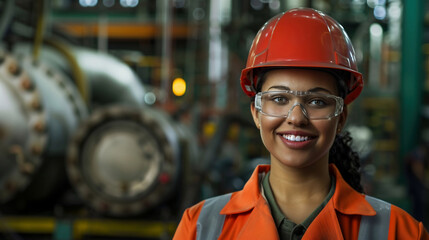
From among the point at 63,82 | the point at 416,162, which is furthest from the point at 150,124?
the point at 416,162

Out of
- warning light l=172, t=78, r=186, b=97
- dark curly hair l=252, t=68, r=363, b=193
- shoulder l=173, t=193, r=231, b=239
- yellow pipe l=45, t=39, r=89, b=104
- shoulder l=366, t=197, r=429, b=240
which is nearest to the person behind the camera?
shoulder l=366, t=197, r=429, b=240

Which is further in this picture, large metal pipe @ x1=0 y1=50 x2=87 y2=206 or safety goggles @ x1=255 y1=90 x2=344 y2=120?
large metal pipe @ x1=0 y1=50 x2=87 y2=206

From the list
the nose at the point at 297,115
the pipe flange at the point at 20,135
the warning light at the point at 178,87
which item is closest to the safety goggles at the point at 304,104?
the nose at the point at 297,115

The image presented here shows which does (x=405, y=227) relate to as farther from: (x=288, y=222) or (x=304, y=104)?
(x=304, y=104)

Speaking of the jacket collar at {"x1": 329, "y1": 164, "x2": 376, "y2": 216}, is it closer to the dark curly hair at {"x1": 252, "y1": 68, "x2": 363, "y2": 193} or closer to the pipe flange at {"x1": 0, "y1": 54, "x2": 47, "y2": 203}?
the dark curly hair at {"x1": 252, "y1": 68, "x2": 363, "y2": 193}

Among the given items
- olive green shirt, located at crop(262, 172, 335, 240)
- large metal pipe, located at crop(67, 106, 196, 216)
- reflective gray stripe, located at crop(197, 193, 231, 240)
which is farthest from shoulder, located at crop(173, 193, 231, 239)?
large metal pipe, located at crop(67, 106, 196, 216)

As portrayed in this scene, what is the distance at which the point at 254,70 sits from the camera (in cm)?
164

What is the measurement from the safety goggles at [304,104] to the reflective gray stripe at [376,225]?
28 cm

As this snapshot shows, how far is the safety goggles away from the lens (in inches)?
57.3

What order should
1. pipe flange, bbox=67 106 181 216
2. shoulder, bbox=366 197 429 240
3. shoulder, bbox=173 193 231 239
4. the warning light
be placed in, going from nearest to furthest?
shoulder, bbox=366 197 429 240 → shoulder, bbox=173 193 231 239 → pipe flange, bbox=67 106 181 216 → the warning light

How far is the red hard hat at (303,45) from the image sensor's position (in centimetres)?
147

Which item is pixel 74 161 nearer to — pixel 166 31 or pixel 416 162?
pixel 166 31

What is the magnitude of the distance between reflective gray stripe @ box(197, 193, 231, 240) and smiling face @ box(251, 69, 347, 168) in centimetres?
22

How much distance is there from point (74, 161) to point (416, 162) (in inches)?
186
